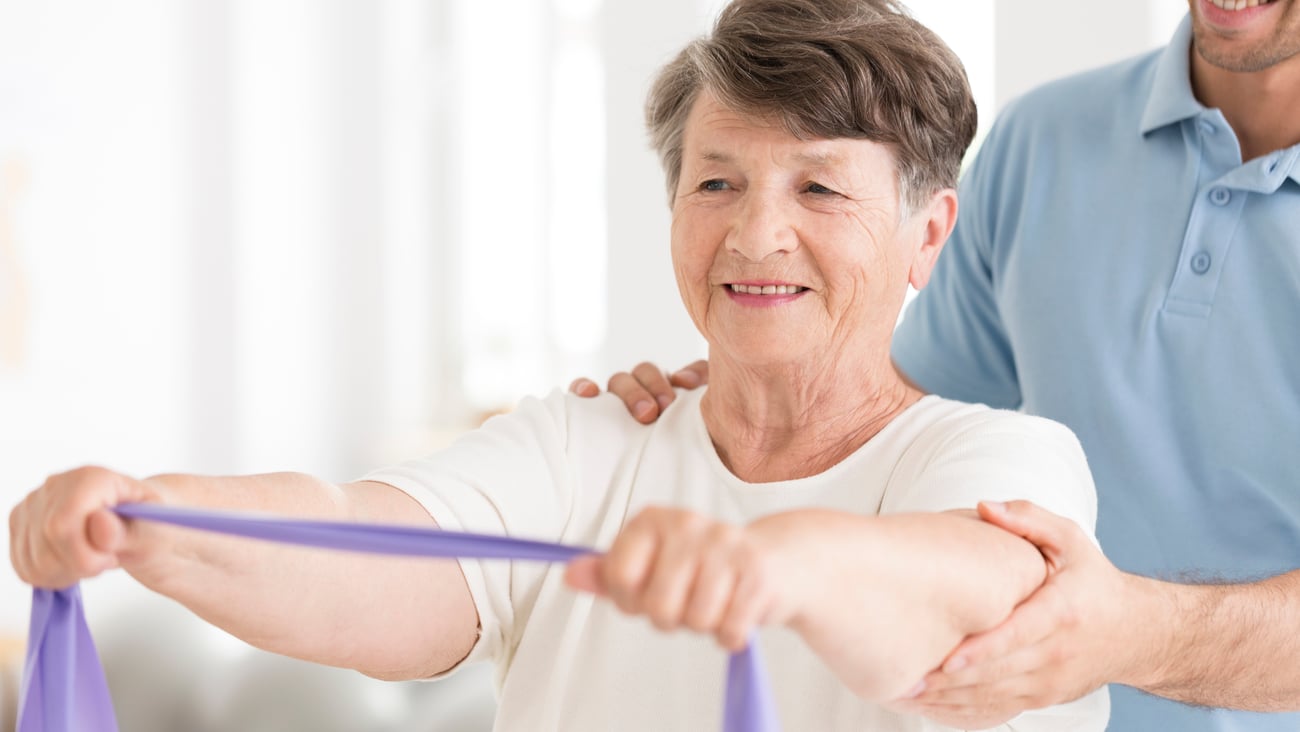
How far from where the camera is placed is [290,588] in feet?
4.37

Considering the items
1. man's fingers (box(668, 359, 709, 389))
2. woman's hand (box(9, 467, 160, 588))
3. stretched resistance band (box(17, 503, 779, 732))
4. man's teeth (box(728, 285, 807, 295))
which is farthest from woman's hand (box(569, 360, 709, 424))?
woman's hand (box(9, 467, 160, 588))

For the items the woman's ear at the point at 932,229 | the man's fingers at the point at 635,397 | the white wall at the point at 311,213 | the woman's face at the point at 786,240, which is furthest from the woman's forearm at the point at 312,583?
the white wall at the point at 311,213

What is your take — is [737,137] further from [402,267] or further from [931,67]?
[402,267]

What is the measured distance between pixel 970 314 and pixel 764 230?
895 mm

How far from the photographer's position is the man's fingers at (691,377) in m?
1.81

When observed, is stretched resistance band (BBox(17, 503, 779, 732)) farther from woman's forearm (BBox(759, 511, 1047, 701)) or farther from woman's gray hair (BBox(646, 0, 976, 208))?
woman's gray hair (BBox(646, 0, 976, 208))

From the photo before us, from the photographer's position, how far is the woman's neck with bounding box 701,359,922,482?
1.56m

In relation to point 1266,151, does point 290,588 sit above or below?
below

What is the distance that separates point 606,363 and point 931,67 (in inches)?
124

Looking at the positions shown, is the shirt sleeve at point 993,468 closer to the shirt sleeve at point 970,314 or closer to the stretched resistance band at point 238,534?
the stretched resistance band at point 238,534

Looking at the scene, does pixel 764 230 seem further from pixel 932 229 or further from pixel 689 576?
→ pixel 689 576

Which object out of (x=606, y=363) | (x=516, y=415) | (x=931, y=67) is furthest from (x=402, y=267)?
(x=931, y=67)

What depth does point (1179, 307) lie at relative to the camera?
73.4 inches

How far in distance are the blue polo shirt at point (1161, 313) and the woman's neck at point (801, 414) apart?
485mm
